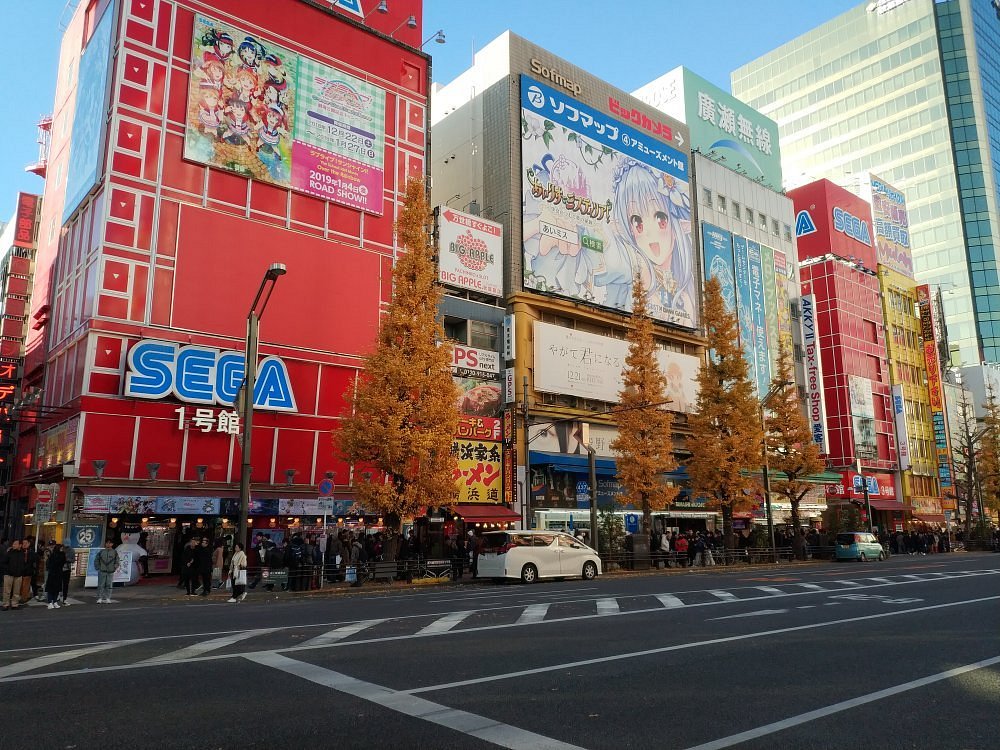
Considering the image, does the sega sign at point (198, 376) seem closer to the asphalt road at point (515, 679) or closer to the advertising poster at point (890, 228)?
the asphalt road at point (515, 679)

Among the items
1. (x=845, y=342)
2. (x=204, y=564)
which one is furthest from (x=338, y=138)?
(x=845, y=342)

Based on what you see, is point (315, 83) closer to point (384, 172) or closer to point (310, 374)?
point (384, 172)

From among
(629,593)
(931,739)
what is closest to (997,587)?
(629,593)

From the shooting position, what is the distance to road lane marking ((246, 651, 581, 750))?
499 centimetres

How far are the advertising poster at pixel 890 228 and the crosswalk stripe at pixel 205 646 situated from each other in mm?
69325

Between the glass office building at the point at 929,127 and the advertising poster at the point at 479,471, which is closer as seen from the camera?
the advertising poster at the point at 479,471

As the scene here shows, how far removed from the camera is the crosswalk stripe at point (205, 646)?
821 centimetres

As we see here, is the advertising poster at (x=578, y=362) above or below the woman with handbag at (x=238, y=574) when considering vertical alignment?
above

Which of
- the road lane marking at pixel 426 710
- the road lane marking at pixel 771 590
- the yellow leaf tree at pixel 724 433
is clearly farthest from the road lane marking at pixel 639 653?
the yellow leaf tree at pixel 724 433

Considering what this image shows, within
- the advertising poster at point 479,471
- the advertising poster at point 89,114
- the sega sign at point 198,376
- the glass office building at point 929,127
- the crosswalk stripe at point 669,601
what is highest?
the glass office building at point 929,127

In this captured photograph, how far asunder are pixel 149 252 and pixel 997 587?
27.9m

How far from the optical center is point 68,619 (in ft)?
44.9

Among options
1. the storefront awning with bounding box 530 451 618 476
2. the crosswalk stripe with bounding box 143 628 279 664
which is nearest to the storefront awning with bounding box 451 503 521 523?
the storefront awning with bounding box 530 451 618 476

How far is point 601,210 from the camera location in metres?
42.2
